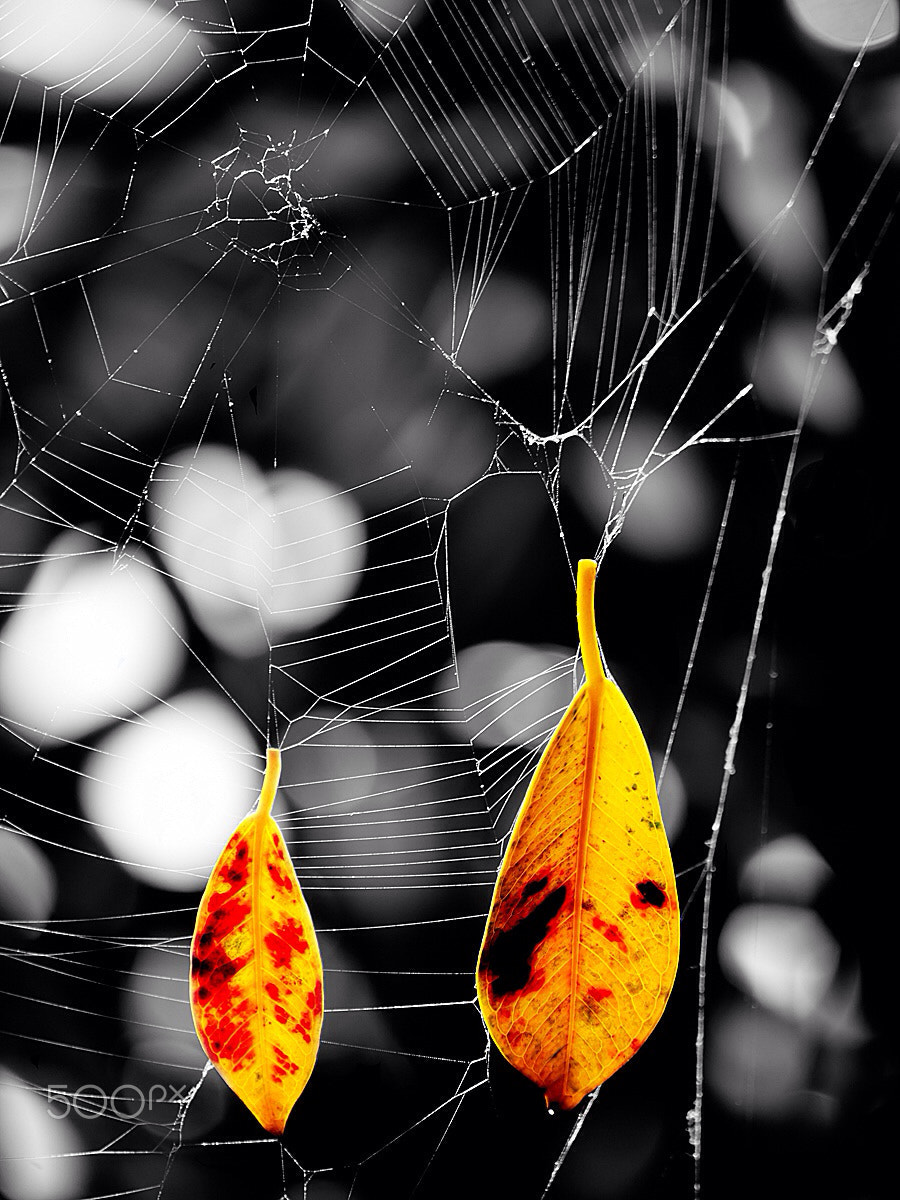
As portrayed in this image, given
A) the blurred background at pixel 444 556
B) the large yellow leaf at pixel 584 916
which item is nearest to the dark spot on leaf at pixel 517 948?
the large yellow leaf at pixel 584 916

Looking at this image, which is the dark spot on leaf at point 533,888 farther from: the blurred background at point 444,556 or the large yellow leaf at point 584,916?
the blurred background at point 444,556

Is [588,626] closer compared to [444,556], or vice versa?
[588,626]

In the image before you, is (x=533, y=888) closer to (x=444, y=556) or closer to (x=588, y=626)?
(x=588, y=626)

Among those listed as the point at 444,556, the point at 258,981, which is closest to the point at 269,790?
the point at 258,981

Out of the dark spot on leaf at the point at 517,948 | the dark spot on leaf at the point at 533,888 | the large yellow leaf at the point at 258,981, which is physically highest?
the dark spot on leaf at the point at 533,888

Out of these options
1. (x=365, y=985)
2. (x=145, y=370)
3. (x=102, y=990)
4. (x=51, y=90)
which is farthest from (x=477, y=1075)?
(x=51, y=90)

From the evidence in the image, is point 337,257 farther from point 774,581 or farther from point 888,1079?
point 888,1079

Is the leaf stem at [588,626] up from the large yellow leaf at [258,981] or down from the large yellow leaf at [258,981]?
up
